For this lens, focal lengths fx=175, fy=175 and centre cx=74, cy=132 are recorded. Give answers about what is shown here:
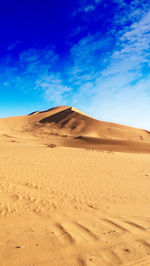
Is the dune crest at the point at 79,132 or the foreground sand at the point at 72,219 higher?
the dune crest at the point at 79,132

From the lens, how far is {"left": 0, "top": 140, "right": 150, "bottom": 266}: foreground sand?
302cm

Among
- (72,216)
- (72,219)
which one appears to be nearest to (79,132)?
(72,216)

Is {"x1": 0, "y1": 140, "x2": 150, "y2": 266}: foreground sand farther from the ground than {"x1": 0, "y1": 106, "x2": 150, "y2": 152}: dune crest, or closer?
closer

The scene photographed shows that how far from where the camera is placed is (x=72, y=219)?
448cm

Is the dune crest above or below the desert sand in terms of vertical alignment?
above

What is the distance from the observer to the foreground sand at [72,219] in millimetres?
3016

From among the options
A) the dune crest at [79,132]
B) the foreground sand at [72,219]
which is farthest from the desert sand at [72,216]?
the dune crest at [79,132]

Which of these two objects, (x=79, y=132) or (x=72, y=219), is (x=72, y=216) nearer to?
(x=72, y=219)

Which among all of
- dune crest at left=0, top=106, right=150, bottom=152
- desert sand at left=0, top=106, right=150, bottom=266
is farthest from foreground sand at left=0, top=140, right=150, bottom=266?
dune crest at left=0, top=106, right=150, bottom=152

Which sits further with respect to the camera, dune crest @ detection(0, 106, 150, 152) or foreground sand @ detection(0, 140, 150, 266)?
dune crest @ detection(0, 106, 150, 152)

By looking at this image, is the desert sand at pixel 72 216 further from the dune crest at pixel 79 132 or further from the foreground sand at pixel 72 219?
the dune crest at pixel 79 132

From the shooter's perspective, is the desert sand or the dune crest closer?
the desert sand

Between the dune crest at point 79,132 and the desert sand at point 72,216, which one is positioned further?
the dune crest at point 79,132

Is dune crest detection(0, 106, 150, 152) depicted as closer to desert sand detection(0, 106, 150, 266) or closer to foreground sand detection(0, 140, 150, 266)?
desert sand detection(0, 106, 150, 266)
